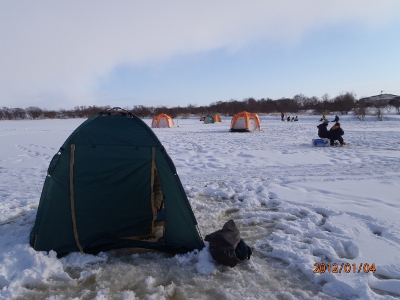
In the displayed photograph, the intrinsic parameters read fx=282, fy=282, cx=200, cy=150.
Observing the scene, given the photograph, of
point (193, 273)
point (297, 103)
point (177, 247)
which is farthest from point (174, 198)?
point (297, 103)

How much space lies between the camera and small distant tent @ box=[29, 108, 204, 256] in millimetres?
3773

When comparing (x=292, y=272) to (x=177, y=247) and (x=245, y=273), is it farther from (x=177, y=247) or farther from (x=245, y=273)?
(x=177, y=247)

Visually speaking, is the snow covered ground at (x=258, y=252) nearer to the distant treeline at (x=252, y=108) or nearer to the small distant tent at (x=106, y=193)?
the small distant tent at (x=106, y=193)

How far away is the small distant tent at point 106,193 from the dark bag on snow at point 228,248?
0.32 metres

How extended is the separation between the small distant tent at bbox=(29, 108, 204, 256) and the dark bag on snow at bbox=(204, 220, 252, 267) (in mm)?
320

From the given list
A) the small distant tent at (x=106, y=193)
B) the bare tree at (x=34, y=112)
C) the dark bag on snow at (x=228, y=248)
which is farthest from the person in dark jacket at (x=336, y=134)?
the bare tree at (x=34, y=112)

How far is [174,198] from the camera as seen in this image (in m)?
3.83

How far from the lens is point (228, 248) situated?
136 inches

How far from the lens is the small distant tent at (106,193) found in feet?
12.4

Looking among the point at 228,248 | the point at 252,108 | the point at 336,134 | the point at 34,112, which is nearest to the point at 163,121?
the point at 336,134

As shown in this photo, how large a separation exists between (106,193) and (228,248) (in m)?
1.81
